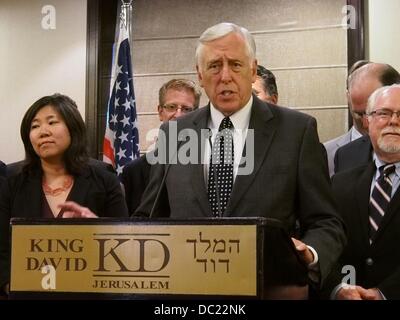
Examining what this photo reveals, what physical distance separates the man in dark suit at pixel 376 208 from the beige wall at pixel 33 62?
3118 mm

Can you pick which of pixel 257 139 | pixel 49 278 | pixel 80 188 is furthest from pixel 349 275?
pixel 49 278

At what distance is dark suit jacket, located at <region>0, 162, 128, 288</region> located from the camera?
208cm

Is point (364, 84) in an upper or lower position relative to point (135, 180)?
upper

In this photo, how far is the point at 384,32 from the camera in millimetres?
4219

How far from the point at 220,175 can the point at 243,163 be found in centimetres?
6

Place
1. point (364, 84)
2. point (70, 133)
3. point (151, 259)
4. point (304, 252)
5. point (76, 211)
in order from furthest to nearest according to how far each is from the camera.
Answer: point (364, 84)
point (70, 133)
point (76, 211)
point (304, 252)
point (151, 259)

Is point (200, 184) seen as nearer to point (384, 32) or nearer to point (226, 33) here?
point (226, 33)

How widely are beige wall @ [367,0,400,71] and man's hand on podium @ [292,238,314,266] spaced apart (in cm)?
301

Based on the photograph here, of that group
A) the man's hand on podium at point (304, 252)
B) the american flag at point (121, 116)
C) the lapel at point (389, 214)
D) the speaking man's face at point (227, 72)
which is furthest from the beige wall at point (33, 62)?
the man's hand on podium at point (304, 252)

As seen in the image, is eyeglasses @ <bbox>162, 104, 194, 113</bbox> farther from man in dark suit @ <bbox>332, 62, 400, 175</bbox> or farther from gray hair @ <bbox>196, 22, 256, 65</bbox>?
gray hair @ <bbox>196, 22, 256, 65</bbox>

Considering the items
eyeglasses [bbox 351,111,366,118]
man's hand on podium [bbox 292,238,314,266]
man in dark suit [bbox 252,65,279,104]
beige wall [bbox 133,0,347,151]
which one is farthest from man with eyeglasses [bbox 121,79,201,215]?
beige wall [bbox 133,0,347,151]

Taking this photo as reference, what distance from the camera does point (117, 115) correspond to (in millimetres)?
4293
